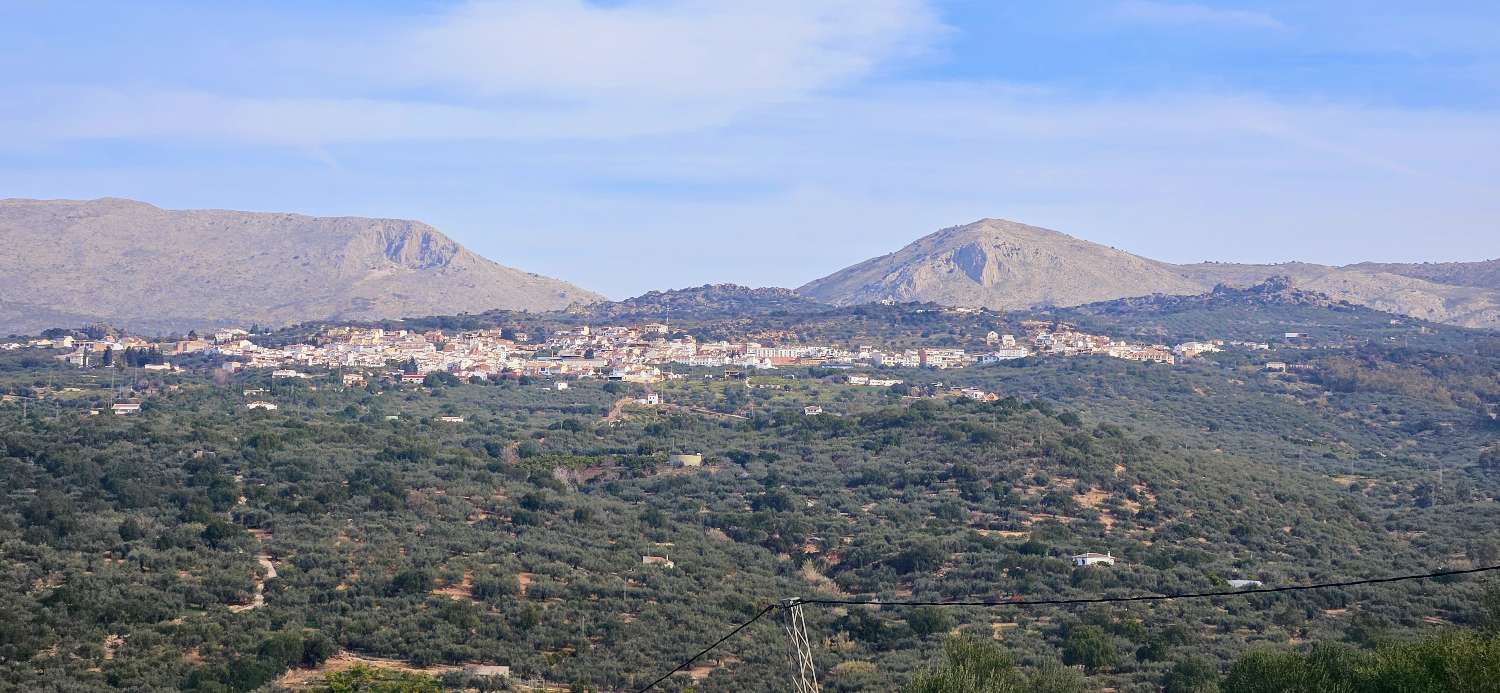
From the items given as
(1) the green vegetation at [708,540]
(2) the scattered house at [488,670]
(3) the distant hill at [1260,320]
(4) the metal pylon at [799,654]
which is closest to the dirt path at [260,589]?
(1) the green vegetation at [708,540]

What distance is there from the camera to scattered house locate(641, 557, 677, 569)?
39.2 metres

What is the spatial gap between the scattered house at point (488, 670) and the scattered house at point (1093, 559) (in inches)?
753

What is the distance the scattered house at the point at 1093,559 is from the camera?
41.2 meters

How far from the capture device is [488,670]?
26984 millimetres

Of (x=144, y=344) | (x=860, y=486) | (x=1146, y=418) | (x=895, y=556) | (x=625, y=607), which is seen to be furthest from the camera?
(x=144, y=344)

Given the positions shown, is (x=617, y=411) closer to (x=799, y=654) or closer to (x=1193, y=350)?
(x=1193, y=350)

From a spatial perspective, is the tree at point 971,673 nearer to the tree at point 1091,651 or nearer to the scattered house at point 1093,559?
the tree at point 1091,651

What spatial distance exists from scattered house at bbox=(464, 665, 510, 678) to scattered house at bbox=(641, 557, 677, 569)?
38.0 ft

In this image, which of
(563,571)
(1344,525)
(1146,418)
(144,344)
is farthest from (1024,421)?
(144,344)

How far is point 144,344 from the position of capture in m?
121

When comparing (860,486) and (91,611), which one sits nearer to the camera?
(91,611)

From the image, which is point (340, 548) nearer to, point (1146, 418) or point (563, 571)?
point (563, 571)

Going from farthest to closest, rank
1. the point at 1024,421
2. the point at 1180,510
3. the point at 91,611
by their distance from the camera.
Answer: the point at 1024,421, the point at 1180,510, the point at 91,611

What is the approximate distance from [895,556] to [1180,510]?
13.9 meters
